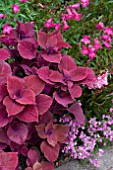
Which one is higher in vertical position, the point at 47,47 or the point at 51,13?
the point at 51,13

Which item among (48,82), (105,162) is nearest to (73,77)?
(48,82)

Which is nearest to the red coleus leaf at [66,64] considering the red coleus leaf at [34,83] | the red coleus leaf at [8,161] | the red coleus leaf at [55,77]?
the red coleus leaf at [55,77]

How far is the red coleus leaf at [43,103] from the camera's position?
7.04 feet

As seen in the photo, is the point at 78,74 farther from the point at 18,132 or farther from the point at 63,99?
the point at 18,132

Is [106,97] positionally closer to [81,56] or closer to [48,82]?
[81,56]

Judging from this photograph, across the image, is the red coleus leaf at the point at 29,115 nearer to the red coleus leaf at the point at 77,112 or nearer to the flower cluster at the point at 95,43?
the red coleus leaf at the point at 77,112

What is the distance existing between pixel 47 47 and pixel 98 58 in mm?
577

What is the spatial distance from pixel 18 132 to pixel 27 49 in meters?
0.57

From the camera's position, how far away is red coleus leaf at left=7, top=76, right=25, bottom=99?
2090 mm

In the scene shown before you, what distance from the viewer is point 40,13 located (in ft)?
9.59

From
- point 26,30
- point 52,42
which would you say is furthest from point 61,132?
point 26,30

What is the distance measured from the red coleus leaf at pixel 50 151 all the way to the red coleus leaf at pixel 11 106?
1.27 feet

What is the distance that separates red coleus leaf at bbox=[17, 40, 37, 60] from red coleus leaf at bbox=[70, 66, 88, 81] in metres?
0.29

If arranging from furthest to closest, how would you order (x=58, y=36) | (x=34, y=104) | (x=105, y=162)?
(x=105, y=162)
(x=58, y=36)
(x=34, y=104)
